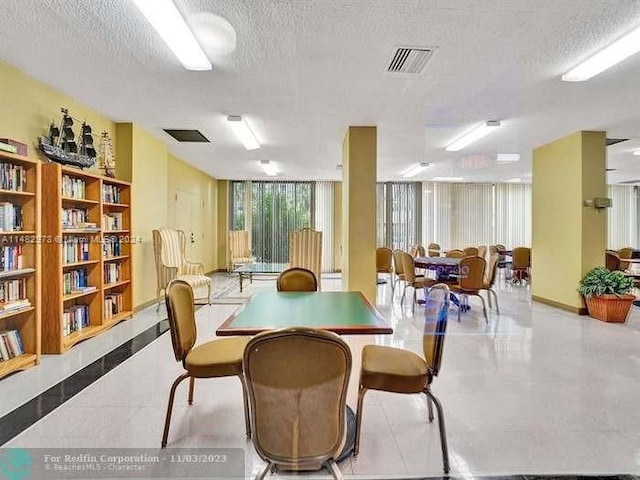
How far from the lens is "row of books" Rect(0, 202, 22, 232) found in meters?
3.12

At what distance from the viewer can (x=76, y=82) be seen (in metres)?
3.83

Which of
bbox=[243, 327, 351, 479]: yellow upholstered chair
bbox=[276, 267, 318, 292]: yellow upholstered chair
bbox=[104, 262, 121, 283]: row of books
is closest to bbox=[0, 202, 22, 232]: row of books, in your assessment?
bbox=[104, 262, 121, 283]: row of books

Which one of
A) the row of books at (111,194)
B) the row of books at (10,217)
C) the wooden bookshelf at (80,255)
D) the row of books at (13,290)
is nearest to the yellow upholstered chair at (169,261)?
the wooden bookshelf at (80,255)

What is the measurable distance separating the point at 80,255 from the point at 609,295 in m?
6.80

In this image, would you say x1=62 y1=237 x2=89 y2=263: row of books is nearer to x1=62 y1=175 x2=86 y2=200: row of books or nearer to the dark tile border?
x1=62 y1=175 x2=86 y2=200: row of books

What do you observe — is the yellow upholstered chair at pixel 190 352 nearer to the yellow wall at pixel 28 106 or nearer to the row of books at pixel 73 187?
the row of books at pixel 73 187

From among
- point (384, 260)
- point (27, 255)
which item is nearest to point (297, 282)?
point (27, 255)

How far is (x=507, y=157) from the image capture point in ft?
24.6

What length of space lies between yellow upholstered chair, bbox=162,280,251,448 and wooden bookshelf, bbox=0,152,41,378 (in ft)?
6.17

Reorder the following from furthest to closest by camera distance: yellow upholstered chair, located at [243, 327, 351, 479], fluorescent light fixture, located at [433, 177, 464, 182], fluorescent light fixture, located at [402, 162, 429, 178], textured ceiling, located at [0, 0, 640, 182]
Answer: fluorescent light fixture, located at [433, 177, 464, 182] < fluorescent light fixture, located at [402, 162, 429, 178] < textured ceiling, located at [0, 0, 640, 182] < yellow upholstered chair, located at [243, 327, 351, 479]

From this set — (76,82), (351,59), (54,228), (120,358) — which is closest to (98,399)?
(120,358)

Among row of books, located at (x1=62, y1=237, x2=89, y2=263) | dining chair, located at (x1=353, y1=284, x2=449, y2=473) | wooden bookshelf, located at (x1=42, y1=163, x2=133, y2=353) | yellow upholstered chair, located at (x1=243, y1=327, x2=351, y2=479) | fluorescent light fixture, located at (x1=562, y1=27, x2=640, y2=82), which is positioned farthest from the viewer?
row of books, located at (x1=62, y1=237, x2=89, y2=263)

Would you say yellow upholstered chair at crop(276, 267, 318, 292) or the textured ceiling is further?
yellow upholstered chair at crop(276, 267, 318, 292)

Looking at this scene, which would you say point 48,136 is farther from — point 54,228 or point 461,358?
point 461,358
